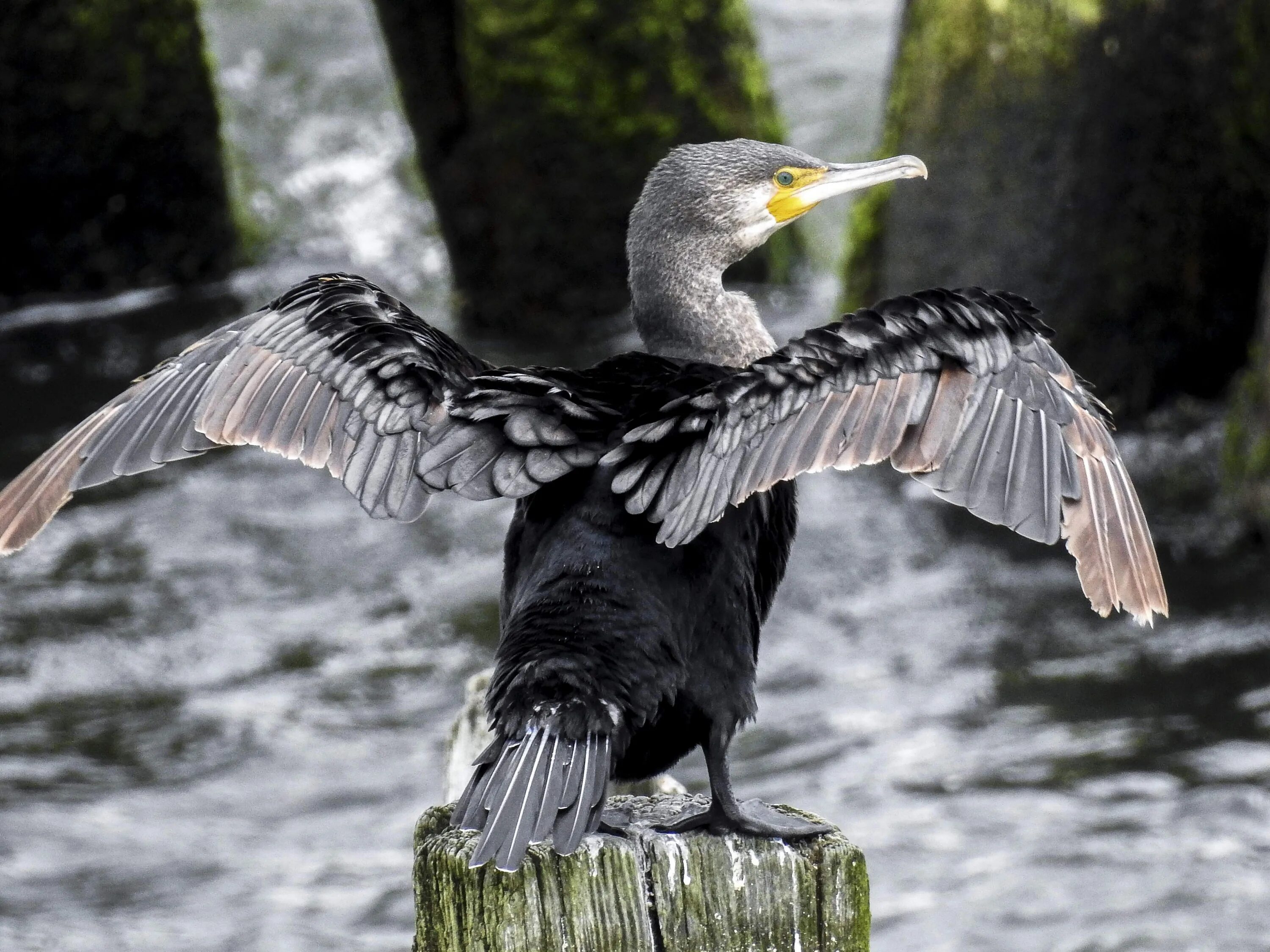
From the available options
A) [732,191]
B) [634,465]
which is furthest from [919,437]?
[732,191]

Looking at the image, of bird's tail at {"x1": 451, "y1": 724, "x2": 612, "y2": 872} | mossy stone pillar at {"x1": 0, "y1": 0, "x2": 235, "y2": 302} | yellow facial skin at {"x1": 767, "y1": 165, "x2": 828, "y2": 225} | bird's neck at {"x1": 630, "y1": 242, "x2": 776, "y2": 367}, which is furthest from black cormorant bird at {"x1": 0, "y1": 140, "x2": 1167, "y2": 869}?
mossy stone pillar at {"x1": 0, "y1": 0, "x2": 235, "y2": 302}

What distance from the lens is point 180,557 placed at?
923cm

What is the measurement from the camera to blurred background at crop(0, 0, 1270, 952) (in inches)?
262

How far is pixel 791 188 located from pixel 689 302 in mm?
435

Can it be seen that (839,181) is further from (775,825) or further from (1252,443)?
(1252,443)

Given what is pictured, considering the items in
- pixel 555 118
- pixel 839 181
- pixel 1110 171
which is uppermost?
pixel 555 118

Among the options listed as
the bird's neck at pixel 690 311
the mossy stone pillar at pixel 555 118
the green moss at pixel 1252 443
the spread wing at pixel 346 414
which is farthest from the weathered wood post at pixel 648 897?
the mossy stone pillar at pixel 555 118

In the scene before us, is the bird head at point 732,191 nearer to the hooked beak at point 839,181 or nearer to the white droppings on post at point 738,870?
the hooked beak at point 839,181

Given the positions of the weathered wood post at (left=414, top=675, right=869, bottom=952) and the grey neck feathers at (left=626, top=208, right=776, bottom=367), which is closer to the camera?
the weathered wood post at (left=414, top=675, right=869, bottom=952)

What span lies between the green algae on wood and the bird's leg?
→ 62 mm

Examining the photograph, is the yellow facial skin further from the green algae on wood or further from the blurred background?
the blurred background

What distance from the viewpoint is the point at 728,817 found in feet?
10.9

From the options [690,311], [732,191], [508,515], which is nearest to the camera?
[690,311]

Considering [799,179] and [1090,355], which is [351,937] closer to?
[799,179]
